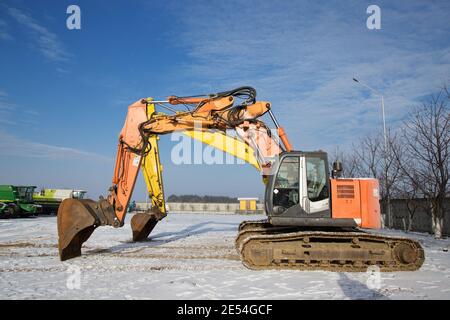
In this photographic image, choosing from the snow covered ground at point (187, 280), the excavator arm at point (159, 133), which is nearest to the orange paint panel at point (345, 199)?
the snow covered ground at point (187, 280)

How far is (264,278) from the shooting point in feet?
25.5

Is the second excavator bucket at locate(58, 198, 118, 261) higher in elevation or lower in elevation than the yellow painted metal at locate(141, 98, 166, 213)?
lower

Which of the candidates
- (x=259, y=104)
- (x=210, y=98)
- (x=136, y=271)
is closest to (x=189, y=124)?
(x=210, y=98)

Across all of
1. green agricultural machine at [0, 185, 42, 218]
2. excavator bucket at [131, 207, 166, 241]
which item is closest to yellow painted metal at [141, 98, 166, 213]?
excavator bucket at [131, 207, 166, 241]

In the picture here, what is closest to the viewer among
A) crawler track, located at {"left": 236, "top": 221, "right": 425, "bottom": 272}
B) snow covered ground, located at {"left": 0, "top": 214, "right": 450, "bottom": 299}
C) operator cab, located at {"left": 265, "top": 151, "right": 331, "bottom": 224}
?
snow covered ground, located at {"left": 0, "top": 214, "right": 450, "bottom": 299}

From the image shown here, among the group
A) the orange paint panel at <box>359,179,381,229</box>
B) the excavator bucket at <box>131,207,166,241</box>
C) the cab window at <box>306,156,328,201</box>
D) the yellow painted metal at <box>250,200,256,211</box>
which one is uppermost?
the cab window at <box>306,156,328,201</box>

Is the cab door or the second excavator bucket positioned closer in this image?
the cab door

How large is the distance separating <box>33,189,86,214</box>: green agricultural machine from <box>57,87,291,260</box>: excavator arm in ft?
103

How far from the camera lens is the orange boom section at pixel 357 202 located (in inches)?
341

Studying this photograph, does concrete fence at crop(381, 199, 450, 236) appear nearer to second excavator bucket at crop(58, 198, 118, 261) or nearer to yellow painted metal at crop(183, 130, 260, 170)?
yellow painted metal at crop(183, 130, 260, 170)

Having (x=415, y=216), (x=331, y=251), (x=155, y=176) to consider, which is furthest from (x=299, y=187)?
(x=415, y=216)

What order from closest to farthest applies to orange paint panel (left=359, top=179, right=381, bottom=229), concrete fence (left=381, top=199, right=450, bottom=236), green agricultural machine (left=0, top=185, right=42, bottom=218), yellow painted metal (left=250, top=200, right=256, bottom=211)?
orange paint panel (left=359, top=179, right=381, bottom=229) → concrete fence (left=381, top=199, right=450, bottom=236) → green agricultural machine (left=0, top=185, right=42, bottom=218) → yellow painted metal (left=250, top=200, right=256, bottom=211)

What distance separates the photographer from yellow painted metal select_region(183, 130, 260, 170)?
35.2 ft

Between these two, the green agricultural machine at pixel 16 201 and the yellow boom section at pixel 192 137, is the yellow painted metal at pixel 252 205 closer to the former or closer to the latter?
the green agricultural machine at pixel 16 201
